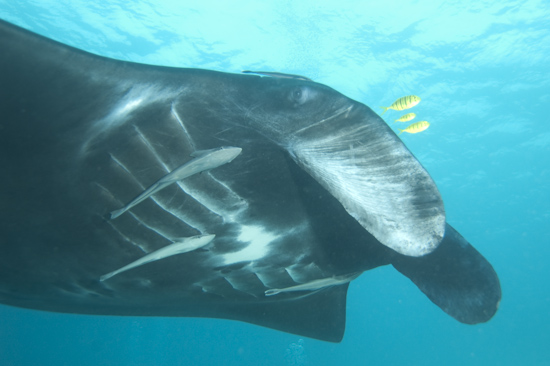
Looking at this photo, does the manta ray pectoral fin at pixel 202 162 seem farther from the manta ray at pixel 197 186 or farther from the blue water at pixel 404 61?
the blue water at pixel 404 61

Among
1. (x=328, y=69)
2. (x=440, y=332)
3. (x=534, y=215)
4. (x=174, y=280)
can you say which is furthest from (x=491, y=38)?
(x=440, y=332)

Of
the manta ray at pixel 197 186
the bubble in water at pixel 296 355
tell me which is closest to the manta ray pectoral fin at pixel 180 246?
the manta ray at pixel 197 186

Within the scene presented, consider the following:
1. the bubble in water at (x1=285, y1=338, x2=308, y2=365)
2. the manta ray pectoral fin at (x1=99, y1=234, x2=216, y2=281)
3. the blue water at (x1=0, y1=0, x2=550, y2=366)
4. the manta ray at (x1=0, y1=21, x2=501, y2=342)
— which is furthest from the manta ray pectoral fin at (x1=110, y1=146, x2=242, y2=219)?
the bubble in water at (x1=285, y1=338, x2=308, y2=365)

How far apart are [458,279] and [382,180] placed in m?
1.35

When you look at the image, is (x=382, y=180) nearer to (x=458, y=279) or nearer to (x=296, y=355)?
(x=458, y=279)

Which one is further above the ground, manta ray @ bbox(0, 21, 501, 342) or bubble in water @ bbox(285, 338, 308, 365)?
manta ray @ bbox(0, 21, 501, 342)

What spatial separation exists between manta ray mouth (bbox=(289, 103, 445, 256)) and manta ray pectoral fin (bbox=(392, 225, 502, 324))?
1032 millimetres

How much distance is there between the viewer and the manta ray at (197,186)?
55.1 inches

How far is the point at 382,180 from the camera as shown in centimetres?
137

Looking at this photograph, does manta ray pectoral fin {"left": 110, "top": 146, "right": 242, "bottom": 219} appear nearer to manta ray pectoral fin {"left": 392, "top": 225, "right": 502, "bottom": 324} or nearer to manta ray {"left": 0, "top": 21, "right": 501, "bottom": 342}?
manta ray {"left": 0, "top": 21, "right": 501, "bottom": 342}

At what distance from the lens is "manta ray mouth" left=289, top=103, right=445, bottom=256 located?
4.39 ft

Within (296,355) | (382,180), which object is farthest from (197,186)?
(296,355)

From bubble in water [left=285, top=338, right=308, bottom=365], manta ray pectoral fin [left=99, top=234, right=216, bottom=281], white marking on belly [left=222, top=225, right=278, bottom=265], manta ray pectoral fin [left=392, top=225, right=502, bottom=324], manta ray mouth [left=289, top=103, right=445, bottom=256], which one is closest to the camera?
manta ray mouth [left=289, top=103, right=445, bottom=256]

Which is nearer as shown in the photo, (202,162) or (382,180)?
(382,180)
